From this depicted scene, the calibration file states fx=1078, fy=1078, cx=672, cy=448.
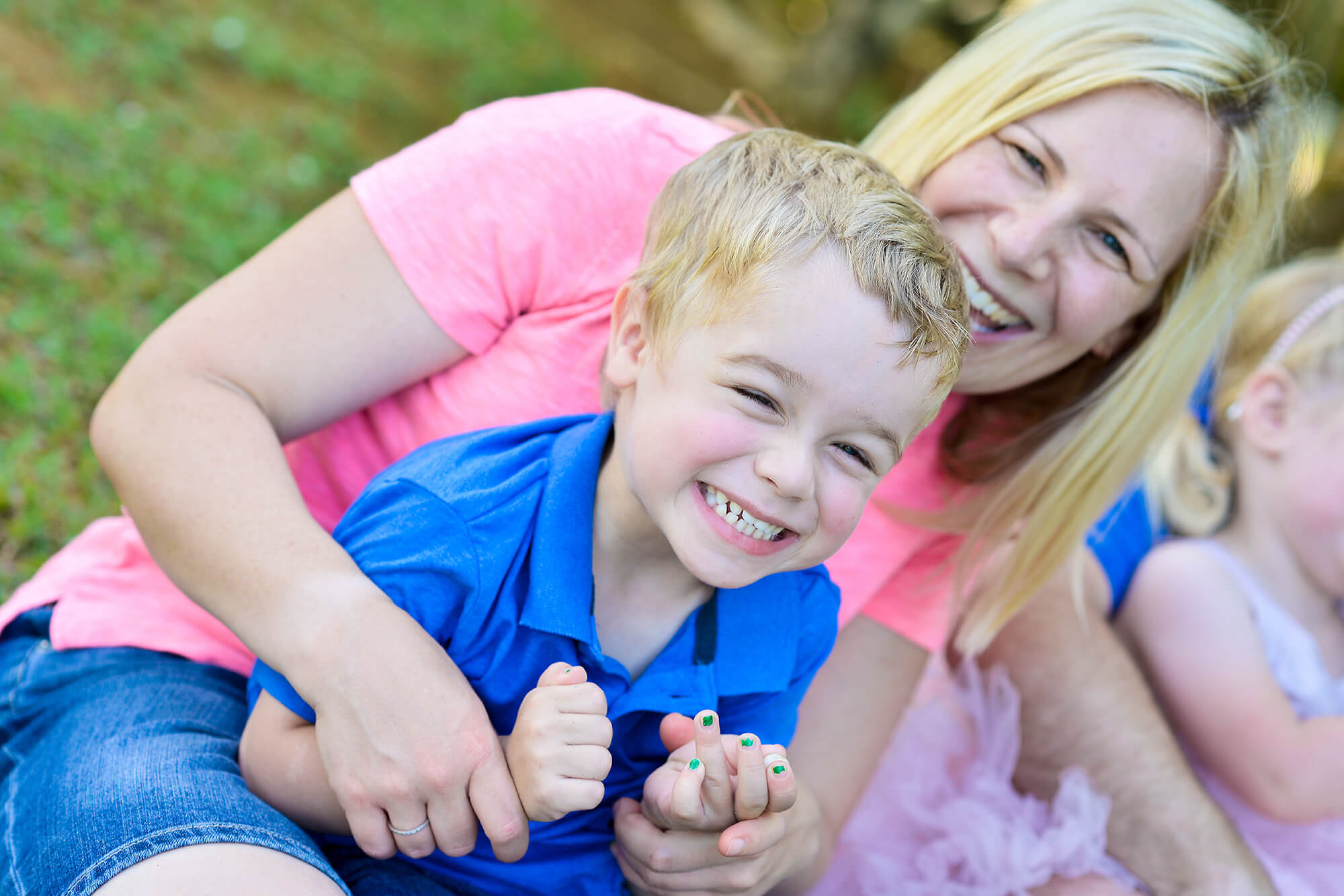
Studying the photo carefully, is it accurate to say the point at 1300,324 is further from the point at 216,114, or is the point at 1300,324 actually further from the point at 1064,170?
the point at 216,114

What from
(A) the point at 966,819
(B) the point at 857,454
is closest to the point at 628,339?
(B) the point at 857,454

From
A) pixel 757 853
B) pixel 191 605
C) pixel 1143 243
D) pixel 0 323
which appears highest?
pixel 1143 243

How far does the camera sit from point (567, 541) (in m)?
1.42

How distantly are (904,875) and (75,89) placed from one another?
3849 millimetres

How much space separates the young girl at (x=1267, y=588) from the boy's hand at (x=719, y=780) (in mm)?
1520

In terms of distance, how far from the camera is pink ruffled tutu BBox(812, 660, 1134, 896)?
2.09 m

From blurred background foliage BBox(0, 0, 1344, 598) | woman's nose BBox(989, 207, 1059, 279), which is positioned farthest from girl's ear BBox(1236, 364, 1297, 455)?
woman's nose BBox(989, 207, 1059, 279)

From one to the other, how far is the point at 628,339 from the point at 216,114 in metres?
3.62

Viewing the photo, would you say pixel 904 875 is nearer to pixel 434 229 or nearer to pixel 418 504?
pixel 418 504

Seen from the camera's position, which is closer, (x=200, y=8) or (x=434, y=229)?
(x=434, y=229)

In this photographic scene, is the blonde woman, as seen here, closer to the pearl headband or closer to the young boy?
the young boy

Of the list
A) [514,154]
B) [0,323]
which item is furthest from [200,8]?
[514,154]

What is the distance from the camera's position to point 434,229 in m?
1.61

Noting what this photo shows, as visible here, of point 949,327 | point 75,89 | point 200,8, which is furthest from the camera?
point 200,8
